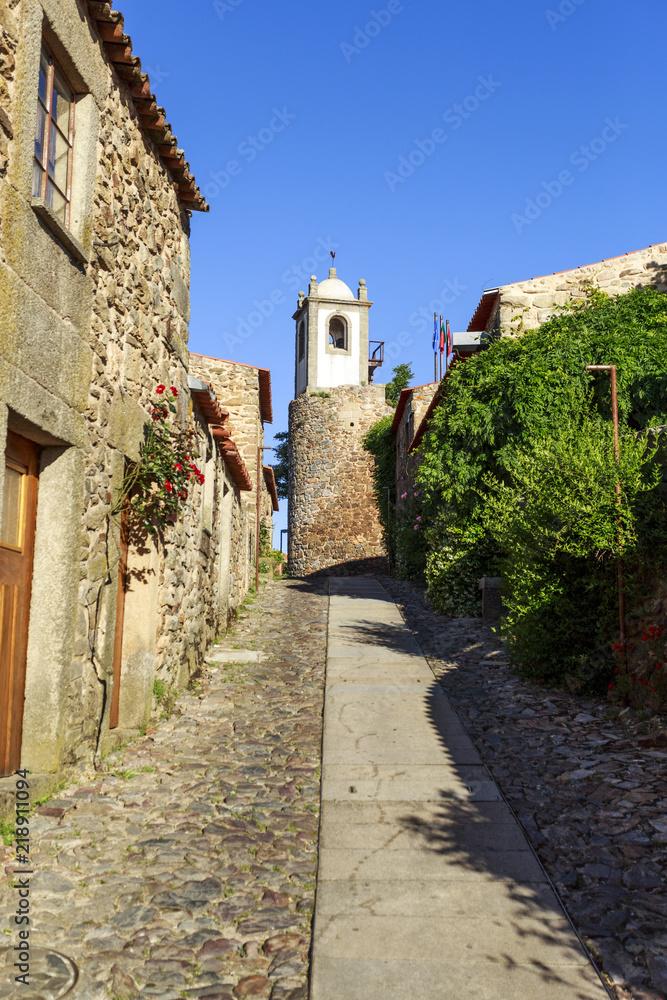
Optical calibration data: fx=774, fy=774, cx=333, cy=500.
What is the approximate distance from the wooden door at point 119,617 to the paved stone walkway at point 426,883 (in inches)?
64.7

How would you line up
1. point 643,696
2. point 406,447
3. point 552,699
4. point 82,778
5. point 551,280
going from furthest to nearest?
point 406,447
point 551,280
point 552,699
point 643,696
point 82,778

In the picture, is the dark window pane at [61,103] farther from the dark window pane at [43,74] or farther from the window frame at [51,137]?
the dark window pane at [43,74]

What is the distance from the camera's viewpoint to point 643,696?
6.38 m

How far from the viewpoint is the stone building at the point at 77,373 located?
3986 millimetres

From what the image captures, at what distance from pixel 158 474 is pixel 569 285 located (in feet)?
32.8

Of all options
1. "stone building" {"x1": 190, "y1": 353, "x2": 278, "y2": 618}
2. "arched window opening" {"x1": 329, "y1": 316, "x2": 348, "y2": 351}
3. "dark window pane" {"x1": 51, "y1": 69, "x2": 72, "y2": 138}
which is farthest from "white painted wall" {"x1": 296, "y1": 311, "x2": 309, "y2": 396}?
"dark window pane" {"x1": 51, "y1": 69, "x2": 72, "y2": 138}

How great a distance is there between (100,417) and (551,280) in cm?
1041

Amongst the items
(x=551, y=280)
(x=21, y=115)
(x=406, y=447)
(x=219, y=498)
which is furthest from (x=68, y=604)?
(x=406, y=447)

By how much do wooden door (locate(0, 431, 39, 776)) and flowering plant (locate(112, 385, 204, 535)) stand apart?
44.2 inches

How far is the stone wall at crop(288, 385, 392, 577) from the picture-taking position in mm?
27891

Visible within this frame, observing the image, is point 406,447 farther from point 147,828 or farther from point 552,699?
point 147,828

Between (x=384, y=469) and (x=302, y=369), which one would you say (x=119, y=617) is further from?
(x=302, y=369)

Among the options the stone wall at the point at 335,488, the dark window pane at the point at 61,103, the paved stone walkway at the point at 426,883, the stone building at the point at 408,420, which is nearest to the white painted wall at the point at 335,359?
the stone wall at the point at 335,488

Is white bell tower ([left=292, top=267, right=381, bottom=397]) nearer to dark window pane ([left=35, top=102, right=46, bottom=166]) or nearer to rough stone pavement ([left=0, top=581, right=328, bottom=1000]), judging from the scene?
rough stone pavement ([left=0, top=581, right=328, bottom=1000])
